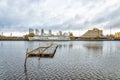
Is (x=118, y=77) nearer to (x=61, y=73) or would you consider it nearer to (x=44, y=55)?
(x=61, y=73)

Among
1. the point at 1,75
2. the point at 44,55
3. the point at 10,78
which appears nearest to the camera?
the point at 10,78

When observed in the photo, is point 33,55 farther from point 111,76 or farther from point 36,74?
point 111,76

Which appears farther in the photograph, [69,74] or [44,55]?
[44,55]

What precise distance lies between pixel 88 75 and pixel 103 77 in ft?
5.14

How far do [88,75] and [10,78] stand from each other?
7.91m

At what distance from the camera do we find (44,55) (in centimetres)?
3444

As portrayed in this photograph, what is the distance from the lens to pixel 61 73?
19.7 metres

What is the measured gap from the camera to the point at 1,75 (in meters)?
18.7

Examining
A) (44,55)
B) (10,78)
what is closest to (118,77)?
(10,78)

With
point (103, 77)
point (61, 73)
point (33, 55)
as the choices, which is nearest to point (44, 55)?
point (33, 55)

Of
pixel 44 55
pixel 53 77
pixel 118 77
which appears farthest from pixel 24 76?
pixel 44 55

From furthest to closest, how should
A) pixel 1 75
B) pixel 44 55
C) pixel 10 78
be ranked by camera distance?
pixel 44 55 < pixel 1 75 < pixel 10 78

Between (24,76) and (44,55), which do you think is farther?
(44,55)

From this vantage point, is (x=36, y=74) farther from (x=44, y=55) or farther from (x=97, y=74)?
(x=44, y=55)
